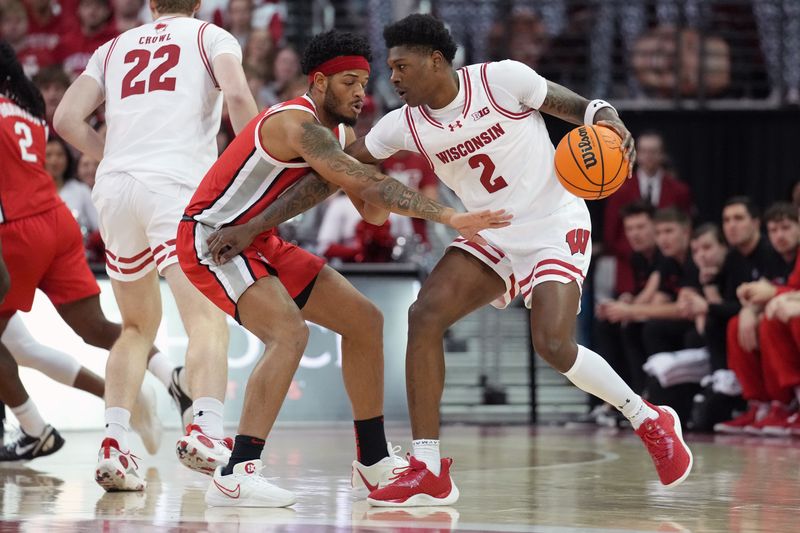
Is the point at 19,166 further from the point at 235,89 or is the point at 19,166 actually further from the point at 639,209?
the point at 639,209

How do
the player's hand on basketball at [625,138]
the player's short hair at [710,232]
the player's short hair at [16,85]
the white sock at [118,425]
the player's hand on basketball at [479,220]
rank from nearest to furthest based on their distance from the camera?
1. the player's hand on basketball at [479,220]
2. the player's hand on basketball at [625,138]
3. the white sock at [118,425]
4. the player's short hair at [16,85]
5. the player's short hair at [710,232]

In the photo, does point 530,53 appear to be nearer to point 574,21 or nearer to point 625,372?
point 574,21

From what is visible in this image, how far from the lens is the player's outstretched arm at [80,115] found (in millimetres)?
6164

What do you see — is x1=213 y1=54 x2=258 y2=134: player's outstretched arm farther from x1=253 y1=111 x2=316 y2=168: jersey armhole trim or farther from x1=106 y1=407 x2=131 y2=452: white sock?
x1=106 y1=407 x2=131 y2=452: white sock

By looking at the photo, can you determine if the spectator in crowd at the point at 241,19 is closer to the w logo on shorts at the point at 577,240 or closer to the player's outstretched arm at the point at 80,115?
the player's outstretched arm at the point at 80,115

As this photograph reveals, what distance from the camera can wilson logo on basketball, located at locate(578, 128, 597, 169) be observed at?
5.25 meters

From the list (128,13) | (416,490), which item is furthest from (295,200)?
(128,13)

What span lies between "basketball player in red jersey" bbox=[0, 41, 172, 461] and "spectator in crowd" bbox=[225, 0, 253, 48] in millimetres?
6119

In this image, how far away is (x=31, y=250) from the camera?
22.4ft

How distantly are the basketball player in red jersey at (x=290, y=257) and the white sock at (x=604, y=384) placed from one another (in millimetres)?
857

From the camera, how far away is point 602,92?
13.3 meters

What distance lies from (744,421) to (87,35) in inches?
295

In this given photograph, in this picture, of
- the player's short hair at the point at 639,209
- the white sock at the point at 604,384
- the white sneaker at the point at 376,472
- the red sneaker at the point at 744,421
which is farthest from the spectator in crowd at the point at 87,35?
the white sock at the point at 604,384

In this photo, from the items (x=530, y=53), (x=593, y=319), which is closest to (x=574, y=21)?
(x=530, y=53)
